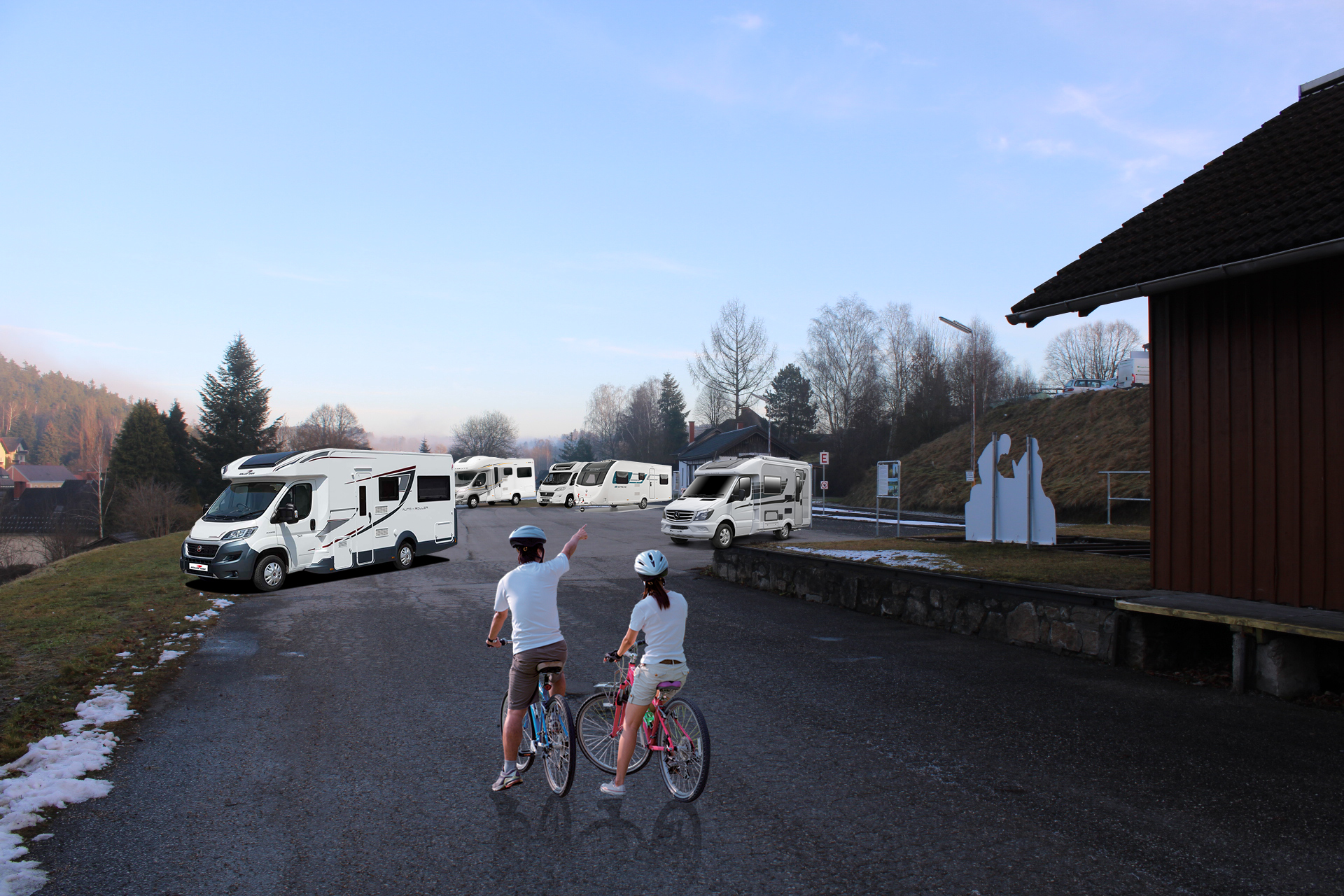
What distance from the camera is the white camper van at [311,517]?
548 inches

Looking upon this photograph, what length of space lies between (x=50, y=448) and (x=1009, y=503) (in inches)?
7869

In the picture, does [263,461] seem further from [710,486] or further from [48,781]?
[710,486]

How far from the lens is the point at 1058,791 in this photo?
187 inches

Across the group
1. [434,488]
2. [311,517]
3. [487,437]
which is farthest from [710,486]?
[487,437]

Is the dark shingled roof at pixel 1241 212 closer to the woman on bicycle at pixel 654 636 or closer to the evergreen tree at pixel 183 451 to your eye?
the woman on bicycle at pixel 654 636

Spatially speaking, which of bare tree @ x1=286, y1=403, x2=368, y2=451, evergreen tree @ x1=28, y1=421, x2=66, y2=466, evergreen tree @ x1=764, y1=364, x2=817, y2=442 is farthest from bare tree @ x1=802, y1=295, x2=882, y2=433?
evergreen tree @ x1=28, y1=421, x2=66, y2=466

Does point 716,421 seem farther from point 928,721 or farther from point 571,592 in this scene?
point 928,721

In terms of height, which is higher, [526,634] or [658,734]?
[526,634]

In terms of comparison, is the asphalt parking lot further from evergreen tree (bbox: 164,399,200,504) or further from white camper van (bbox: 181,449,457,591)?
evergreen tree (bbox: 164,399,200,504)

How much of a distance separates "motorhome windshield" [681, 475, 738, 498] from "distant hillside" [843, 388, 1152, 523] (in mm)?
11920

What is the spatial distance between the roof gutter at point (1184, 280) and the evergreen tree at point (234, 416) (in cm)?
6767

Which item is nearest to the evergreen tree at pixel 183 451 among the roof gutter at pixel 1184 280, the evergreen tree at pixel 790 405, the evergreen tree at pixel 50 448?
the evergreen tree at pixel 790 405

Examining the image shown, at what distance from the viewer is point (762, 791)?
15.6 feet

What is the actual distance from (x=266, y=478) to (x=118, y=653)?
6011 mm
